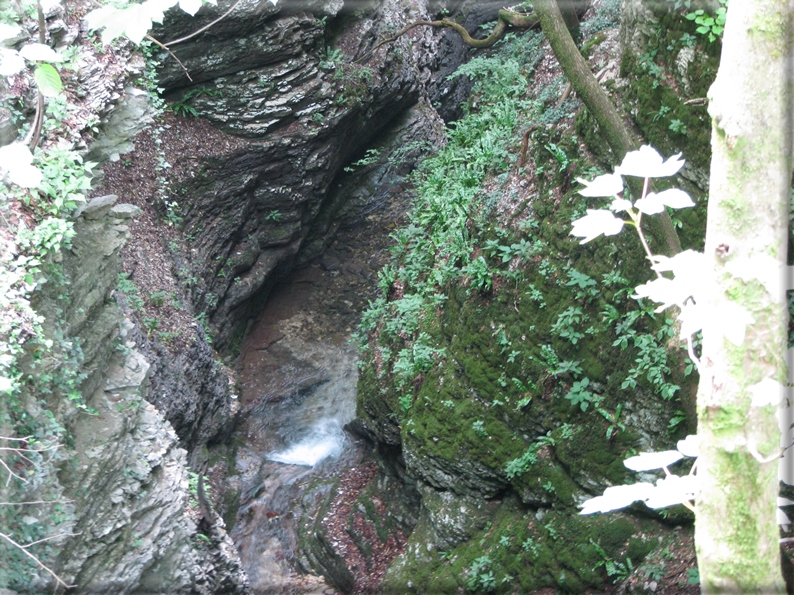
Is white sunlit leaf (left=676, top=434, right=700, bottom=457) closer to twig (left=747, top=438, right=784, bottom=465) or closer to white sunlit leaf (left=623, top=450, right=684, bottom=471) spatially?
white sunlit leaf (left=623, top=450, right=684, bottom=471)

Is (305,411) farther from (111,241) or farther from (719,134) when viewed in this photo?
(719,134)

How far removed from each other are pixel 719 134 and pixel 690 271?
0.29 m

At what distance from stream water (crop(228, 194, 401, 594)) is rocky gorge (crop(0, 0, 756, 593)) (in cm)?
4

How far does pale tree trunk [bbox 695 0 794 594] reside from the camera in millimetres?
1150

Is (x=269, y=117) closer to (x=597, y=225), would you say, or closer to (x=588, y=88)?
(x=588, y=88)

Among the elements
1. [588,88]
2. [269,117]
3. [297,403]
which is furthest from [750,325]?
[297,403]

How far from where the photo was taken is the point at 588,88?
4.78m

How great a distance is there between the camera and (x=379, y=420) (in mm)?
7809

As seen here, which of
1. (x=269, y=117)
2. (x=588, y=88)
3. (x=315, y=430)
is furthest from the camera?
(x=315, y=430)

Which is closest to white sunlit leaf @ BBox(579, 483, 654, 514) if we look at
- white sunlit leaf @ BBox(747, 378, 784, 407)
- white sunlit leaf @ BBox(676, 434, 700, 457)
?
white sunlit leaf @ BBox(676, 434, 700, 457)

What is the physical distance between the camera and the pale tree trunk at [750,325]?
1150 millimetres

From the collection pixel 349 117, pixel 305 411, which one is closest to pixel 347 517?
pixel 305 411

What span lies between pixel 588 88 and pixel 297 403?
710cm

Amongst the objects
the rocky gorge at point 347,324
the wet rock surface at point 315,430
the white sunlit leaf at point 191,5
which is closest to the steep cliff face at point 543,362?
the rocky gorge at point 347,324
